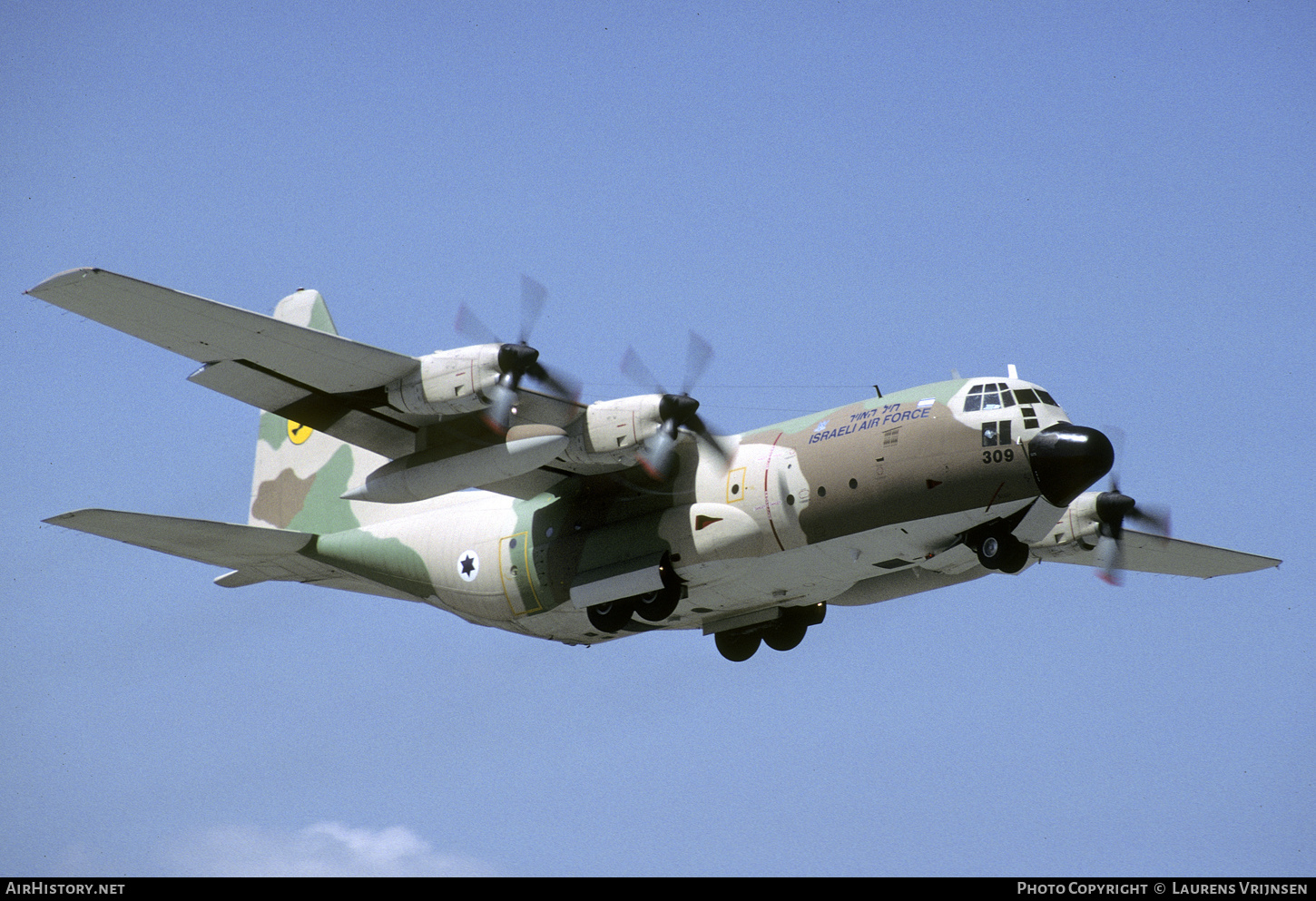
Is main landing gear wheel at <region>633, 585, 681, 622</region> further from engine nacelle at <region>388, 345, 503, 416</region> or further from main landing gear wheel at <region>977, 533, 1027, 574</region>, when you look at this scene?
main landing gear wheel at <region>977, 533, 1027, 574</region>

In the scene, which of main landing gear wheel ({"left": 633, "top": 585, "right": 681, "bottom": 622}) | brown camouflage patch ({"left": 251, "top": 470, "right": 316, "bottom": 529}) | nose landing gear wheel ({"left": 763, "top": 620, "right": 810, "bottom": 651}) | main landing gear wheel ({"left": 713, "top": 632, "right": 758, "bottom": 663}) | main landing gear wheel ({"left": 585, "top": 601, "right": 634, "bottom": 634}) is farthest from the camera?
brown camouflage patch ({"left": 251, "top": 470, "right": 316, "bottom": 529})

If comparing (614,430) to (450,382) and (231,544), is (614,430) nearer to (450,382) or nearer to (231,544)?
(450,382)

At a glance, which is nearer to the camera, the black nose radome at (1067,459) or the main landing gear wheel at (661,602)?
the black nose radome at (1067,459)

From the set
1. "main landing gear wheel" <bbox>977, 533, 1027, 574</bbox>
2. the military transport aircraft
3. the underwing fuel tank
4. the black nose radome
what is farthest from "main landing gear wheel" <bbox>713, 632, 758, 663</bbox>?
the black nose radome

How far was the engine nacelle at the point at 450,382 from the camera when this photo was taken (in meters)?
19.8

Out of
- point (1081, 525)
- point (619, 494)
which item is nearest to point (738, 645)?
point (619, 494)

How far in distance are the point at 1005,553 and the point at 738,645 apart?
18.7 feet

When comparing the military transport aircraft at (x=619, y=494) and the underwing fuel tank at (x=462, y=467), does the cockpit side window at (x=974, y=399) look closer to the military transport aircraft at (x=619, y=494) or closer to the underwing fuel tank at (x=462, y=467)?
the military transport aircraft at (x=619, y=494)

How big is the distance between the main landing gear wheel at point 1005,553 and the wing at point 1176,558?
4.59 metres

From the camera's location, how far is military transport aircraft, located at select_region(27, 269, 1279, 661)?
20016mm

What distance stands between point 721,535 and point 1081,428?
558 centimetres

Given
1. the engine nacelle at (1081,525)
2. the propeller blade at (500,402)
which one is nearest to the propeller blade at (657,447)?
the propeller blade at (500,402)

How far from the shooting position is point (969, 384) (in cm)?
2084

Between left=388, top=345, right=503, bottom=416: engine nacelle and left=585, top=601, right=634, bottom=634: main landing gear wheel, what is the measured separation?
189 inches
